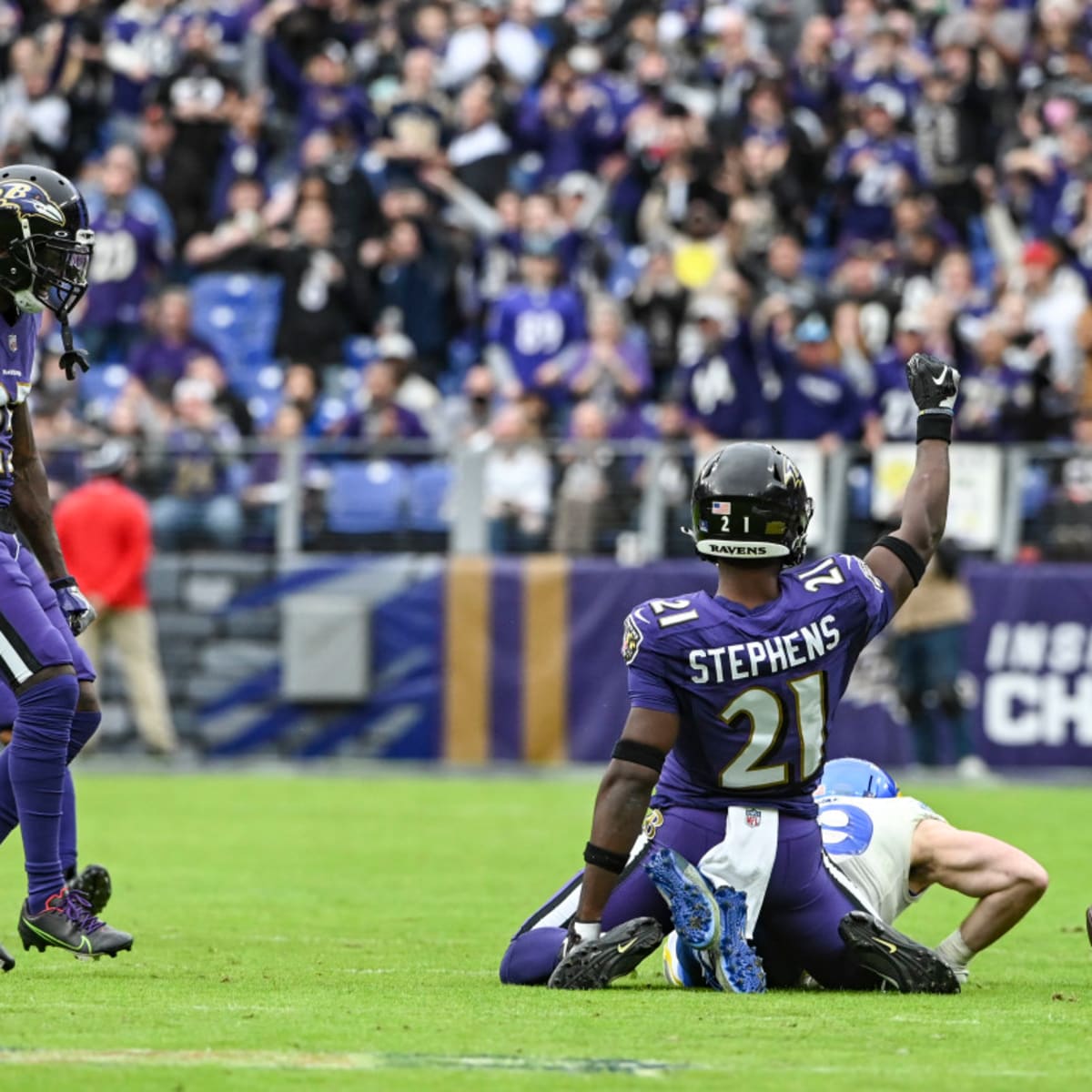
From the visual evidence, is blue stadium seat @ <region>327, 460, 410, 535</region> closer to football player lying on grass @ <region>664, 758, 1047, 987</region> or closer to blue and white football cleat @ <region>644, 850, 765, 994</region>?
football player lying on grass @ <region>664, 758, 1047, 987</region>

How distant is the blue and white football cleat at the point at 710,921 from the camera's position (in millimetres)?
6520

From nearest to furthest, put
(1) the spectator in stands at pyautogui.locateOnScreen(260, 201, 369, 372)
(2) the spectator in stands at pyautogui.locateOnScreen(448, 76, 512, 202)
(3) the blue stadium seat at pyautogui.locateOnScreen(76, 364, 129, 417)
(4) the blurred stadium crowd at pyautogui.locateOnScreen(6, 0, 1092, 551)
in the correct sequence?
(4) the blurred stadium crowd at pyautogui.locateOnScreen(6, 0, 1092, 551) → (3) the blue stadium seat at pyautogui.locateOnScreen(76, 364, 129, 417) → (1) the spectator in stands at pyautogui.locateOnScreen(260, 201, 369, 372) → (2) the spectator in stands at pyautogui.locateOnScreen(448, 76, 512, 202)

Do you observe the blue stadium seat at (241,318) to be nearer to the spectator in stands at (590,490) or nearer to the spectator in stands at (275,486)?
the spectator in stands at (275,486)

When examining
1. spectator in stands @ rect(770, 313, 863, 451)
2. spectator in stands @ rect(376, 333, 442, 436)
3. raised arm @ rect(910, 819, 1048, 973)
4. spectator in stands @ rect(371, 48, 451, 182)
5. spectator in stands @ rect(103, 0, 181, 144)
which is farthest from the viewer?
spectator in stands @ rect(103, 0, 181, 144)

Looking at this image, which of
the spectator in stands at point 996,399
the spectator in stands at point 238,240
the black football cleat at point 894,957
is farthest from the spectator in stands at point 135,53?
the black football cleat at point 894,957

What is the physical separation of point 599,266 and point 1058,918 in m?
11.2

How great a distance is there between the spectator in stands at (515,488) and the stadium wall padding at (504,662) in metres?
0.19

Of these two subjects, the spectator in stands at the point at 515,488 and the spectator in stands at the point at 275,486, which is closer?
the spectator in stands at the point at 515,488

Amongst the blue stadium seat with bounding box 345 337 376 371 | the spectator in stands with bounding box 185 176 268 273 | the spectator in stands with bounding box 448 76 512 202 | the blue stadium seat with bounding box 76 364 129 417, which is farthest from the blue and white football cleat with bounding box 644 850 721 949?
the spectator in stands with bounding box 448 76 512 202

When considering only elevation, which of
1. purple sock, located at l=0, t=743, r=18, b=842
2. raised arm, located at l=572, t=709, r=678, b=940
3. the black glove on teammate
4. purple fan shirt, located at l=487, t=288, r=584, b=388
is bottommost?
purple sock, located at l=0, t=743, r=18, b=842

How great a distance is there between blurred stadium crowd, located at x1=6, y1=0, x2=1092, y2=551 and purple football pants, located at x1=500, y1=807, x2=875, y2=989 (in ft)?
34.0

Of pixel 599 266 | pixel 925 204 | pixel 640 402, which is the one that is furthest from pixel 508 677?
pixel 925 204

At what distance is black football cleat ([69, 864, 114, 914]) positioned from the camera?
766 centimetres

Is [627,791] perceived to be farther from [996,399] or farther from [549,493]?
[996,399]
